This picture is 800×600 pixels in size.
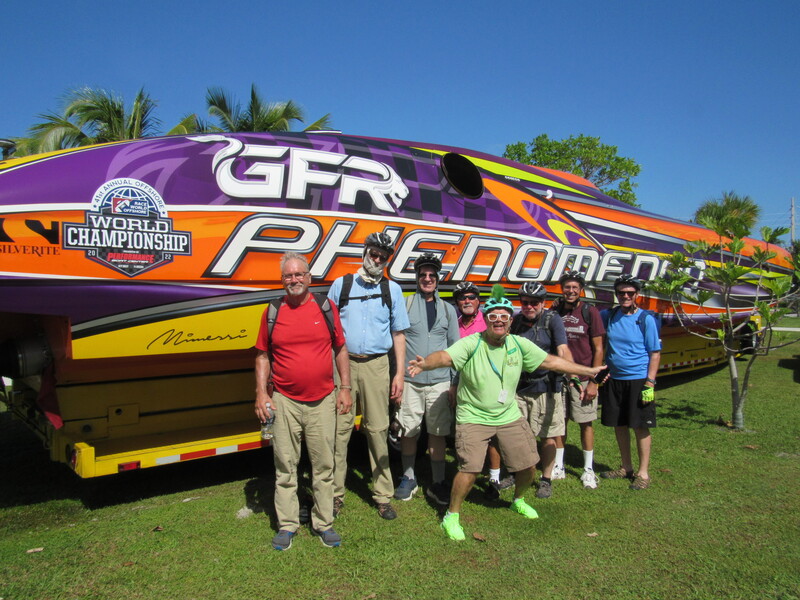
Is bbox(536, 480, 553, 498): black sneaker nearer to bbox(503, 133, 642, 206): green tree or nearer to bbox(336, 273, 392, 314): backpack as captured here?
bbox(336, 273, 392, 314): backpack

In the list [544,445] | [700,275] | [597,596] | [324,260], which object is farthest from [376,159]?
[700,275]

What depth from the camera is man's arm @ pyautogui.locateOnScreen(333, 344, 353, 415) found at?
390 centimetres

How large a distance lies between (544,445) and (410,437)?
1.14 meters

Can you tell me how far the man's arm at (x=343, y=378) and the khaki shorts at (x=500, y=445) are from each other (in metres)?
0.80

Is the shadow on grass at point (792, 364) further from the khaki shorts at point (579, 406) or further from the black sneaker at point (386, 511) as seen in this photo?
the black sneaker at point (386, 511)

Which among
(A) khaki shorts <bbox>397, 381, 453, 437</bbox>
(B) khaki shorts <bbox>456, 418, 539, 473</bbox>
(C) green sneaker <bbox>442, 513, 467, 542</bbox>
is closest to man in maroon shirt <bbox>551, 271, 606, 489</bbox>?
(B) khaki shorts <bbox>456, 418, 539, 473</bbox>

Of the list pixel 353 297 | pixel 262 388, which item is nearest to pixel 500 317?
pixel 353 297

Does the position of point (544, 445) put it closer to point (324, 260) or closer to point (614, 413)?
point (614, 413)

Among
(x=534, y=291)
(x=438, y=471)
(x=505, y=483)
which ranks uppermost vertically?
(x=534, y=291)

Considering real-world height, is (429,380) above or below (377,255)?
below

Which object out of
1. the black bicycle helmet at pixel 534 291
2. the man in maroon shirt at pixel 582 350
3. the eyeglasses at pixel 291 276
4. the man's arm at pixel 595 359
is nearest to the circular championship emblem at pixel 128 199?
the eyeglasses at pixel 291 276

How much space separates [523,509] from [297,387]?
198 cm

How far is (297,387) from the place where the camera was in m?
3.69

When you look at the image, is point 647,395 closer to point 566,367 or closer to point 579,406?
point 579,406
